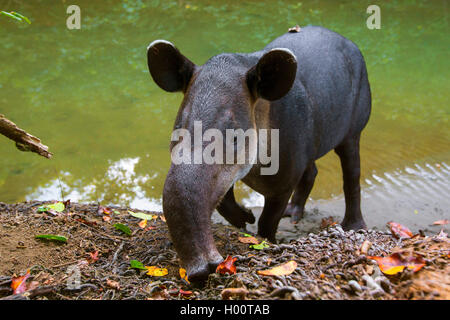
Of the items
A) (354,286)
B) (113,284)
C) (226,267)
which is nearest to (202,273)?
(226,267)

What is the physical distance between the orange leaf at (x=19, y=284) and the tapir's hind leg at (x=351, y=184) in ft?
11.6

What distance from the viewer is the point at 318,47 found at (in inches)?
170

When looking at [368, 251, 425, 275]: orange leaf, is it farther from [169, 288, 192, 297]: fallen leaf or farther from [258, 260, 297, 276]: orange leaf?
[169, 288, 192, 297]: fallen leaf

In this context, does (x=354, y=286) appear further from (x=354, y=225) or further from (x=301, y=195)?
(x=301, y=195)

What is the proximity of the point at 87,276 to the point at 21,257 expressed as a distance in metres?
0.53

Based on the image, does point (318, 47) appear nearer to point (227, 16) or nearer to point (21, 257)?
point (21, 257)

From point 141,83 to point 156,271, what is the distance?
22.4 ft

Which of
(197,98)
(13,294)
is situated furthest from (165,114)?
(13,294)

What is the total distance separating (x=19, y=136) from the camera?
300 cm

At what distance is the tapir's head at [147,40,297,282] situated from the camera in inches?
90.5

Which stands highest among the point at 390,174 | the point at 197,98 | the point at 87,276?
the point at 197,98

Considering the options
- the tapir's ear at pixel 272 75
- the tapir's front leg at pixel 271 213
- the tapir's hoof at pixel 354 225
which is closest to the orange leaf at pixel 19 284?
the tapir's ear at pixel 272 75

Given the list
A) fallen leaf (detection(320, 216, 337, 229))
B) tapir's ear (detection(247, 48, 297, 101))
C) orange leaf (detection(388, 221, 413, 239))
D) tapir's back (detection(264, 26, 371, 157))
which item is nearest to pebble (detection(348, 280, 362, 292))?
orange leaf (detection(388, 221, 413, 239))

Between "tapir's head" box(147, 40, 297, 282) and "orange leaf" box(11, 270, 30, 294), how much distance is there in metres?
0.87
